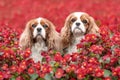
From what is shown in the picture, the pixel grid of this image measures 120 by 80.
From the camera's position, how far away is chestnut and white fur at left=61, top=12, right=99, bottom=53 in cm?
636

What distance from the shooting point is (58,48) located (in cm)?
650

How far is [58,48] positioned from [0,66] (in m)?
1.40

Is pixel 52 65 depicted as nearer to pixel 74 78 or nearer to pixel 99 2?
pixel 74 78

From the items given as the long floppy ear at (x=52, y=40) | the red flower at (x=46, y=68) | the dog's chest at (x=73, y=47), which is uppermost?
the long floppy ear at (x=52, y=40)

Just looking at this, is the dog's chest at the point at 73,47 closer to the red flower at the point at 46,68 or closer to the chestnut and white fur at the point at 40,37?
the chestnut and white fur at the point at 40,37

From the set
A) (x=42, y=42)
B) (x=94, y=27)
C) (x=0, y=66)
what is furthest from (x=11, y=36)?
(x=0, y=66)

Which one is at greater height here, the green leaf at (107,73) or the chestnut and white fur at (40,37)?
the chestnut and white fur at (40,37)

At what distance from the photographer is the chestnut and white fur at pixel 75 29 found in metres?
6.36

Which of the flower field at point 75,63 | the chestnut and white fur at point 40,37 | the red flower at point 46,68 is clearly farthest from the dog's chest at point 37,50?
the red flower at point 46,68

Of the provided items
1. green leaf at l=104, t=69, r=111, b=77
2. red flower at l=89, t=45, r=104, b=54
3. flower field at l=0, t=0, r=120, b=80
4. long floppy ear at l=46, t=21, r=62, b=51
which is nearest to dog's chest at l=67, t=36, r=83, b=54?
long floppy ear at l=46, t=21, r=62, b=51

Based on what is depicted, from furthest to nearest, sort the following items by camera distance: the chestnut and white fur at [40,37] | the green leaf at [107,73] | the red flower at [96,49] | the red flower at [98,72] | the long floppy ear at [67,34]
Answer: the long floppy ear at [67,34] → the chestnut and white fur at [40,37] → the red flower at [96,49] → the green leaf at [107,73] → the red flower at [98,72]

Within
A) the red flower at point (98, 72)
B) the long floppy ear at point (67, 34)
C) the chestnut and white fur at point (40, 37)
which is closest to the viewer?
the red flower at point (98, 72)

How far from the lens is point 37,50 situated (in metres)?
6.46

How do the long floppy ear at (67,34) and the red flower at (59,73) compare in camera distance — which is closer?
the red flower at (59,73)
